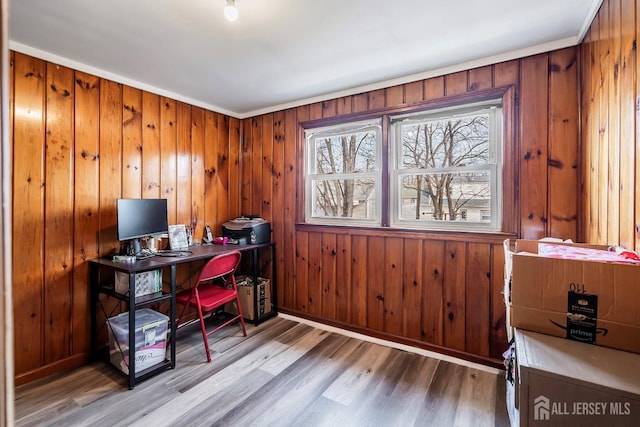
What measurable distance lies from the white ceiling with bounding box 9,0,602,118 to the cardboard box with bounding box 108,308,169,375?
193 cm

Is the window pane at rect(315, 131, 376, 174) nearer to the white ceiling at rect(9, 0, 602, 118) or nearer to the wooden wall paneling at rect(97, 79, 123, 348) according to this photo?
the white ceiling at rect(9, 0, 602, 118)

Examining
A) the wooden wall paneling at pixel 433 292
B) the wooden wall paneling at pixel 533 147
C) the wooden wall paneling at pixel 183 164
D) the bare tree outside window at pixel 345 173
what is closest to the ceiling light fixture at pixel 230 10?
the bare tree outside window at pixel 345 173

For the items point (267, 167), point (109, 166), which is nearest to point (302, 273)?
point (267, 167)

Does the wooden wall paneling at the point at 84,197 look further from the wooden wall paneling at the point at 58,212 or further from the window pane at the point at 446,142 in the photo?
the window pane at the point at 446,142

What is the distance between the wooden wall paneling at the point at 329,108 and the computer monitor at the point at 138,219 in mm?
1709

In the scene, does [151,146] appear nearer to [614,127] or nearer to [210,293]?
[210,293]

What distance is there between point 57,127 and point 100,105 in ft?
1.20

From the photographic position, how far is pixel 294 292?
3.21m

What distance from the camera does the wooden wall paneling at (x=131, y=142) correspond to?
2543mm

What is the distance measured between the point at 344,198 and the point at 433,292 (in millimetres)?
1186

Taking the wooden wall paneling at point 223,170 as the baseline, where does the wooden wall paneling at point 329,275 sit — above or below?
below

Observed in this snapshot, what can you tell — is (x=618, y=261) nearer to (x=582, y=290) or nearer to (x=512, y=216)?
(x=582, y=290)

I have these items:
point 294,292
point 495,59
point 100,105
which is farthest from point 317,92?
point 294,292

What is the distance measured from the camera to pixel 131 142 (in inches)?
102
